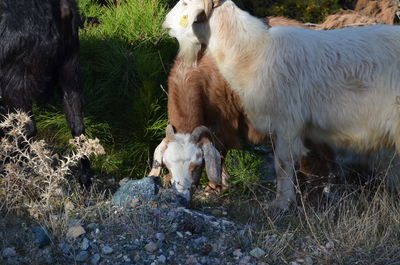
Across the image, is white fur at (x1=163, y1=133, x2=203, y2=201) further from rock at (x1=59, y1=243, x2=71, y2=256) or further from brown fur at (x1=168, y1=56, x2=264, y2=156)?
rock at (x1=59, y1=243, x2=71, y2=256)

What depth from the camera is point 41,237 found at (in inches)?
164

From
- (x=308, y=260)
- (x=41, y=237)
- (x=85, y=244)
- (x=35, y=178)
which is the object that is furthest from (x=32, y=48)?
(x=308, y=260)

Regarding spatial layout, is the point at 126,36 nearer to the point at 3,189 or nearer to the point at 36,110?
the point at 36,110

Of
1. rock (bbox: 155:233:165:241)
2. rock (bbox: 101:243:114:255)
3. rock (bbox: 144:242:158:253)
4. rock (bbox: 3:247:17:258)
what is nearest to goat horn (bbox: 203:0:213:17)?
rock (bbox: 155:233:165:241)

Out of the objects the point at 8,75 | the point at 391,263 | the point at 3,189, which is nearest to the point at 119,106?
the point at 8,75

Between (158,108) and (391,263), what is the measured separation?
3251 mm

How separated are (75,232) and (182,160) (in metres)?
1.34

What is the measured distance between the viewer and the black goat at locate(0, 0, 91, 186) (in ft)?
17.3

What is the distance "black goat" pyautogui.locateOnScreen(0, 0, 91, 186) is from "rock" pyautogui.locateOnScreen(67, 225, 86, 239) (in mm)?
1366

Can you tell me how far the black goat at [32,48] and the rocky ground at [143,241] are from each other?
1175 millimetres

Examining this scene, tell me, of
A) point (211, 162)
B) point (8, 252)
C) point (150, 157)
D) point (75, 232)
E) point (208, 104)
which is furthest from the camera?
point (150, 157)

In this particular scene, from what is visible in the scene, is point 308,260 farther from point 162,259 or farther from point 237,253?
point 162,259

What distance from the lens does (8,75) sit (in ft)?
17.3

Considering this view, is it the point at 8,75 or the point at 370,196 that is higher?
the point at 8,75
